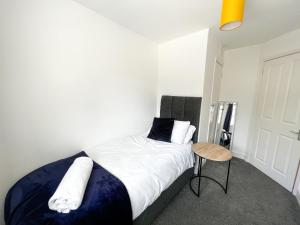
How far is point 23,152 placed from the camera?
4.54ft

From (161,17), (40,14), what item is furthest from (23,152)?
(161,17)

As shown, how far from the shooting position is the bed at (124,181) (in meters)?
0.98

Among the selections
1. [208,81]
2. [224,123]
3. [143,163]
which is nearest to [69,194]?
[143,163]

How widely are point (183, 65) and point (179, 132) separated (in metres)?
1.20

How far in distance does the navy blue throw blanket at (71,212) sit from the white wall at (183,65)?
189cm

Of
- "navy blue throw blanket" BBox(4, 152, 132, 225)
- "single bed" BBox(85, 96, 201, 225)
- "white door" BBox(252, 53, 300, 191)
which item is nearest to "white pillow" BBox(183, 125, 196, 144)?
"single bed" BBox(85, 96, 201, 225)

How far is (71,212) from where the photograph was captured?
0.91 metres

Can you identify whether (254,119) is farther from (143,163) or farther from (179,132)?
(143,163)

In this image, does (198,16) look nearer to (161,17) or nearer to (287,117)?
(161,17)

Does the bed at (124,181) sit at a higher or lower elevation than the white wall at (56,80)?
lower

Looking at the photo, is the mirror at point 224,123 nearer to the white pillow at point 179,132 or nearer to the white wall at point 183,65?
the white wall at point 183,65

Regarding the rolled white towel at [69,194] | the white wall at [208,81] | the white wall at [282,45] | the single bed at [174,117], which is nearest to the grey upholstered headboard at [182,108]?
the single bed at [174,117]

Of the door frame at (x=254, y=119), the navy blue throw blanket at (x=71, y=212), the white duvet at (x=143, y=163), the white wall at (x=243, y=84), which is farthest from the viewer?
the white wall at (x=243, y=84)

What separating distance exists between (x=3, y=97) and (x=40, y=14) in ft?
2.86
